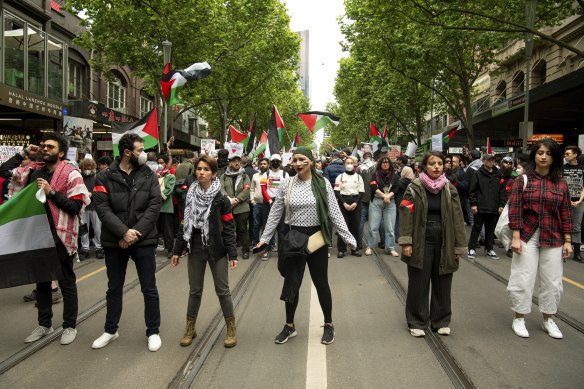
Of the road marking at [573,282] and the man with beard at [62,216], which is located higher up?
the man with beard at [62,216]

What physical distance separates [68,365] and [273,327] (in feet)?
6.60

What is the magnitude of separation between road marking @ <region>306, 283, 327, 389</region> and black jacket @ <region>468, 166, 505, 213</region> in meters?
4.90

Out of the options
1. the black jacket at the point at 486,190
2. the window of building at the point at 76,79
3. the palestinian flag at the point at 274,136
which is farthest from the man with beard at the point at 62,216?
the window of building at the point at 76,79

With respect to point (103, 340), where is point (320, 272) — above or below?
above

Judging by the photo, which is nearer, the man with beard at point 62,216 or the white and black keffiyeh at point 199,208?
the white and black keffiyeh at point 199,208

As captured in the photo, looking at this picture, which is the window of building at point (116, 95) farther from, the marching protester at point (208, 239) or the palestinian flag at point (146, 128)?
the marching protester at point (208, 239)

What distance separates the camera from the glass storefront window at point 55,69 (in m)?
20.3

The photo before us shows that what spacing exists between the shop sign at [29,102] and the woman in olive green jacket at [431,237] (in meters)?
15.1

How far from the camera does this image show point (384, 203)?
938 cm

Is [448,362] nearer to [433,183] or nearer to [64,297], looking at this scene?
[433,183]

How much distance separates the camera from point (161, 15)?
731 inches

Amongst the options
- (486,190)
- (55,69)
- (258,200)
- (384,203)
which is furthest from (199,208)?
(55,69)

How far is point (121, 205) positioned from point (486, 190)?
23.2ft

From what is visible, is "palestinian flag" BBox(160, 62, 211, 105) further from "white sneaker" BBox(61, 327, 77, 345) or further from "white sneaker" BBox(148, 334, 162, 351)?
"white sneaker" BBox(148, 334, 162, 351)
